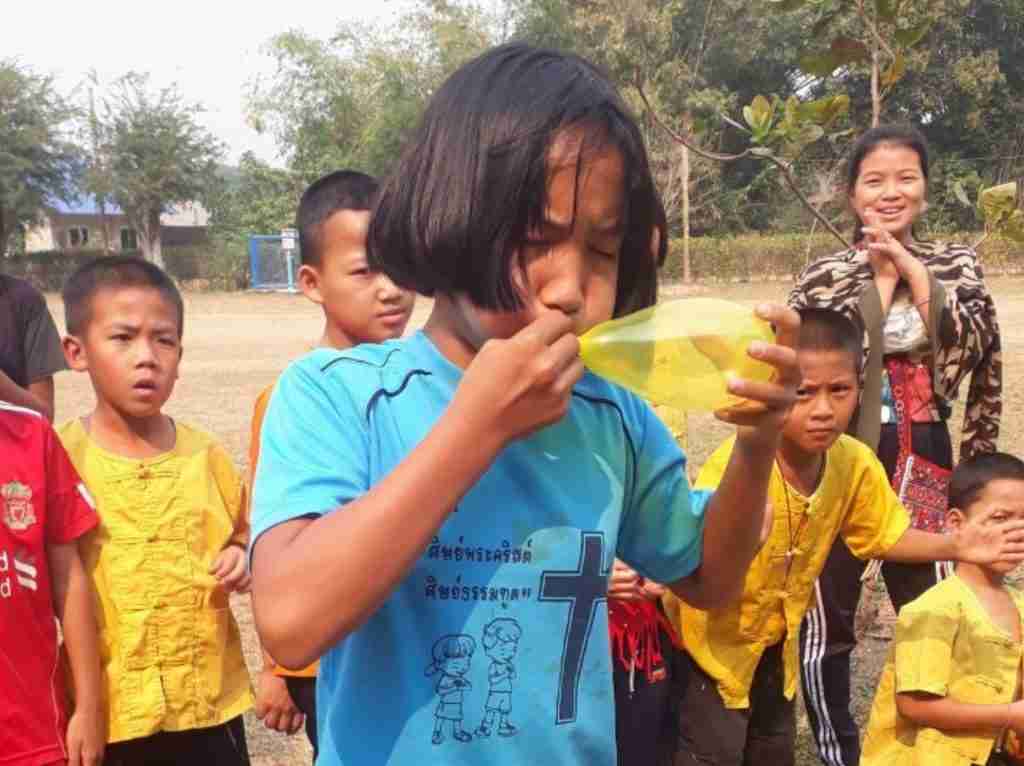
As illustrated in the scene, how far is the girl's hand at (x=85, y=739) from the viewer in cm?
207

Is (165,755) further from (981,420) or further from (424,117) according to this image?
(981,420)

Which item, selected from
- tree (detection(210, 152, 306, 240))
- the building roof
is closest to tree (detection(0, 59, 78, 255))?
the building roof

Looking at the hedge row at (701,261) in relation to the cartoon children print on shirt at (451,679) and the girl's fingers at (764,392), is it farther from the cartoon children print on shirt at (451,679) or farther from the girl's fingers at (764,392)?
the cartoon children print on shirt at (451,679)

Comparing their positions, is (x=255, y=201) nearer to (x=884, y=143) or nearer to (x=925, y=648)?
(x=884, y=143)

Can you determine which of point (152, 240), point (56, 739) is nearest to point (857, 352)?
point (56, 739)

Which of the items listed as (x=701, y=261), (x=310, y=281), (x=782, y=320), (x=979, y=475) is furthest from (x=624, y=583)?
(x=701, y=261)

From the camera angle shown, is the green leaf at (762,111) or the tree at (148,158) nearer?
the green leaf at (762,111)

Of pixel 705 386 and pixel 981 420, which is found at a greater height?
pixel 705 386

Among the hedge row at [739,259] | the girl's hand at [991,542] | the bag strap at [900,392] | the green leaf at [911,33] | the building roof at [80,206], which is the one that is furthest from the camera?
the building roof at [80,206]

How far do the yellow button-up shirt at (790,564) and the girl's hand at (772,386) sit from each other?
132 centimetres

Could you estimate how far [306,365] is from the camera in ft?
3.64

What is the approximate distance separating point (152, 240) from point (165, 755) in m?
40.0

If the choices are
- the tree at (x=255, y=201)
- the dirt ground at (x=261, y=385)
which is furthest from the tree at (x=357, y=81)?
the dirt ground at (x=261, y=385)

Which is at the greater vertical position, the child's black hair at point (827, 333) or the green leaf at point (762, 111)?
the green leaf at point (762, 111)
